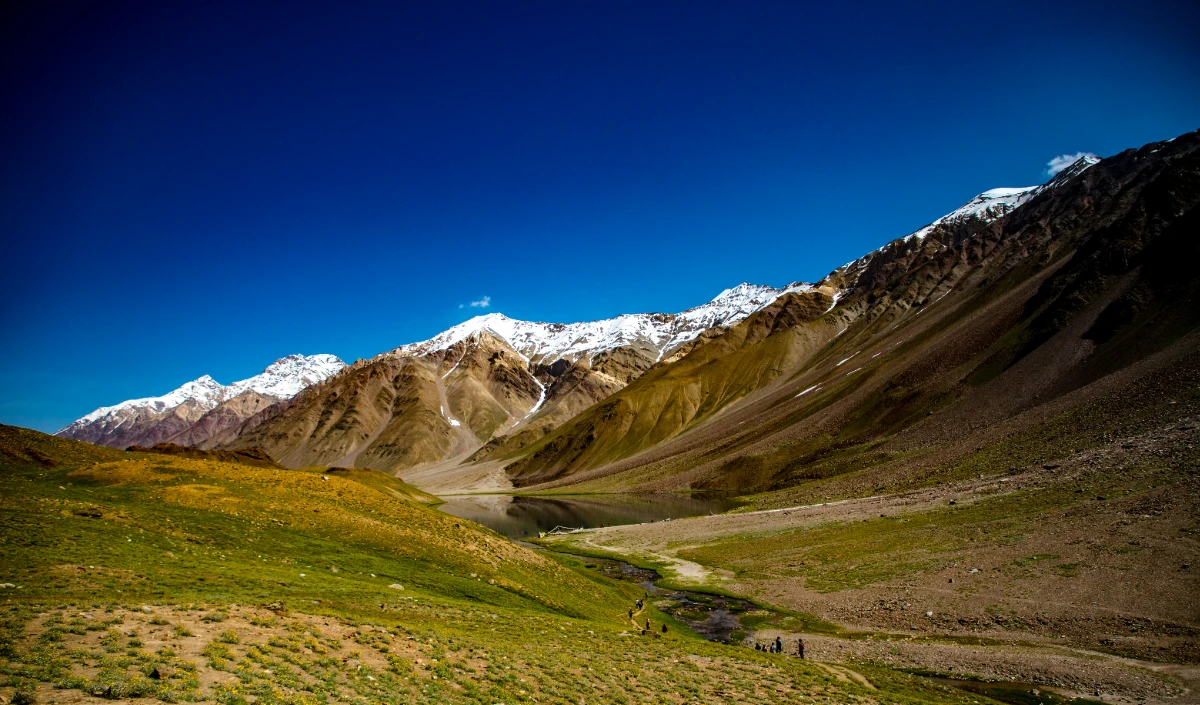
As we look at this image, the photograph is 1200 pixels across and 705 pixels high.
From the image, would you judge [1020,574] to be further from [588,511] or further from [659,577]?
[588,511]

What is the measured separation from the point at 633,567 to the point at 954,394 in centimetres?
8672

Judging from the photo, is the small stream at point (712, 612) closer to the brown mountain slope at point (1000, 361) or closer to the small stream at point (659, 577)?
the small stream at point (659, 577)

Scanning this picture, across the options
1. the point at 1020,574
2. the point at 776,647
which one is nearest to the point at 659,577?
the point at 776,647

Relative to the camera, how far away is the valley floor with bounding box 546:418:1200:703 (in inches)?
1148

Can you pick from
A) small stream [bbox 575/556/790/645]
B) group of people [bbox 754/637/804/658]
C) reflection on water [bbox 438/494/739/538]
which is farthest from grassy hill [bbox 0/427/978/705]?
reflection on water [bbox 438/494/739/538]

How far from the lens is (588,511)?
139 m

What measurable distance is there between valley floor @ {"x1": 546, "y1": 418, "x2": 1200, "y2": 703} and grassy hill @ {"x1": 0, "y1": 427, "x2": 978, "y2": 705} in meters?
7.98

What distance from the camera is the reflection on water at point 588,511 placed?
374ft

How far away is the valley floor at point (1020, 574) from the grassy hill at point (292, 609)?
7.98 metres

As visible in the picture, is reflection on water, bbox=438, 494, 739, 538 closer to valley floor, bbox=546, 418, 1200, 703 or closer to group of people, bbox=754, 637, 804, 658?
valley floor, bbox=546, 418, 1200, 703

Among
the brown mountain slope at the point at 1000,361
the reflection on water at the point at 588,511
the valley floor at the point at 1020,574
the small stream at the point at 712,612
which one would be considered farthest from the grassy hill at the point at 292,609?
the brown mountain slope at the point at 1000,361

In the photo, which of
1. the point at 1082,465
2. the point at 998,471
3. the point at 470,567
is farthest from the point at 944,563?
the point at 470,567

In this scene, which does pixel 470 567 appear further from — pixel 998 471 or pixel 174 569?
pixel 998 471

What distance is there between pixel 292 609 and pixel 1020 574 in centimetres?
4657
